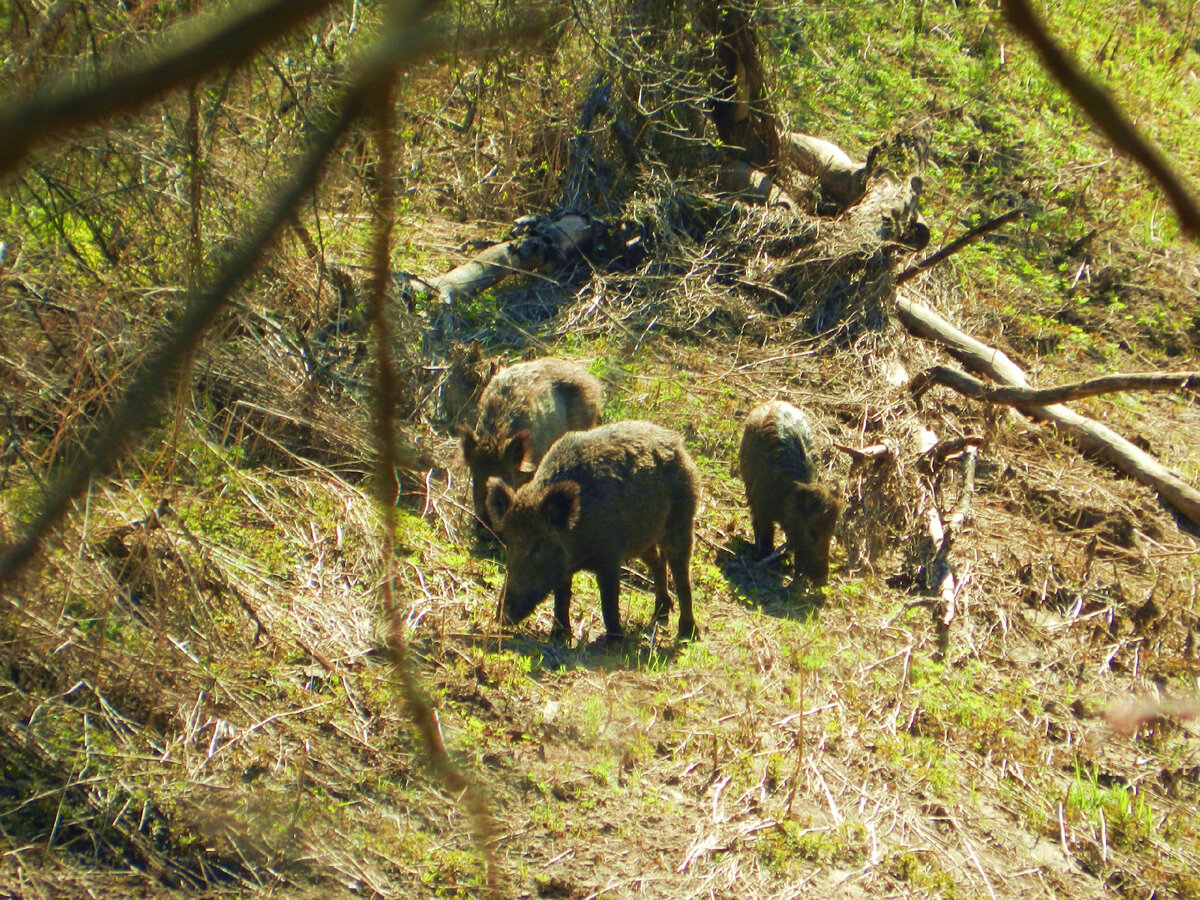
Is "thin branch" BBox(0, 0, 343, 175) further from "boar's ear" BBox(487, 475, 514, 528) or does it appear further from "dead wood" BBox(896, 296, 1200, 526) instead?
"dead wood" BBox(896, 296, 1200, 526)

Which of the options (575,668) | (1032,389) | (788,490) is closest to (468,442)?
(575,668)

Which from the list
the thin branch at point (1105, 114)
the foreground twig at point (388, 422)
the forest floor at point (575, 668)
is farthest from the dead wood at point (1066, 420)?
the foreground twig at point (388, 422)

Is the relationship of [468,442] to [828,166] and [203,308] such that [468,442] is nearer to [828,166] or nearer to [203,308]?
[203,308]

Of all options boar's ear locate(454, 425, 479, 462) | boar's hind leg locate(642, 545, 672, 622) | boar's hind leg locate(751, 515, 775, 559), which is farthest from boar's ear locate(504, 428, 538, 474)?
boar's hind leg locate(751, 515, 775, 559)

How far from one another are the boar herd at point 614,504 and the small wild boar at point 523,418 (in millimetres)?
13

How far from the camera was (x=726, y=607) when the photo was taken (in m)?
7.17

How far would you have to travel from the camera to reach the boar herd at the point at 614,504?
20.7 ft

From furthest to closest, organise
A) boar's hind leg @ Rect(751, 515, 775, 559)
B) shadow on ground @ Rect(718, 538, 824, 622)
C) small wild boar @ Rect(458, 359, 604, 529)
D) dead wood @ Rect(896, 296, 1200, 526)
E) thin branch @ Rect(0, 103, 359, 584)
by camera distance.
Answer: dead wood @ Rect(896, 296, 1200, 526), boar's hind leg @ Rect(751, 515, 775, 559), small wild boar @ Rect(458, 359, 604, 529), shadow on ground @ Rect(718, 538, 824, 622), thin branch @ Rect(0, 103, 359, 584)

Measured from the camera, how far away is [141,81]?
2.81ft

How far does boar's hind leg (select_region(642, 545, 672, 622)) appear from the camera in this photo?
6.86 m

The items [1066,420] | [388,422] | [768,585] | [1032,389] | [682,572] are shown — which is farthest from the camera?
[1066,420]

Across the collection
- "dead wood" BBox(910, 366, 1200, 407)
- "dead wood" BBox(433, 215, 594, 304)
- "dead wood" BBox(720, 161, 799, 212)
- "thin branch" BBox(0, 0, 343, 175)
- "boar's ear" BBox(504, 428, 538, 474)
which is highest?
"dead wood" BBox(720, 161, 799, 212)

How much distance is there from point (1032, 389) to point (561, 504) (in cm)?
380

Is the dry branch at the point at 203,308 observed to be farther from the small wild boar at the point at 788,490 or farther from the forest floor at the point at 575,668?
the small wild boar at the point at 788,490
